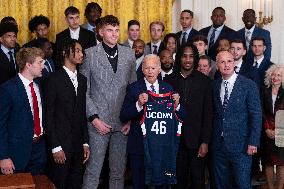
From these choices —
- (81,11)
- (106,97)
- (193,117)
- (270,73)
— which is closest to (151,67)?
(106,97)

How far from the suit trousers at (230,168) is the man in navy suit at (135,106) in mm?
489

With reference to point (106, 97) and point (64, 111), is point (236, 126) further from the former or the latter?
point (64, 111)

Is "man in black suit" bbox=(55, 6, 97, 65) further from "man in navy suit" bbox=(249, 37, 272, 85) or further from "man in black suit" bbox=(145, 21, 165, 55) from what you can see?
"man in navy suit" bbox=(249, 37, 272, 85)

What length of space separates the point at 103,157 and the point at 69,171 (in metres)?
0.30

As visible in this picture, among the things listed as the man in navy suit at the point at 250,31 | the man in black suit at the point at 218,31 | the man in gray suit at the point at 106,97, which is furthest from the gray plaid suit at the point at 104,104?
the man in navy suit at the point at 250,31

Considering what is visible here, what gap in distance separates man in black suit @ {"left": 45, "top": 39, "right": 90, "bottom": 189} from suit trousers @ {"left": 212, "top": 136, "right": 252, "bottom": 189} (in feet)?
3.38

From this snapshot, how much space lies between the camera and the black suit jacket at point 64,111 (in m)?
3.50

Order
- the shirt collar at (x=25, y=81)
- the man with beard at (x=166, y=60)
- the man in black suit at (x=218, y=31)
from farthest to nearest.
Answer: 1. the man in black suit at (x=218, y=31)
2. the man with beard at (x=166, y=60)
3. the shirt collar at (x=25, y=81)

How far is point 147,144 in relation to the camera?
3.59m

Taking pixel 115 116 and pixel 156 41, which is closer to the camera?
pixel 115 116

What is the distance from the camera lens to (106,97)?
150 inches

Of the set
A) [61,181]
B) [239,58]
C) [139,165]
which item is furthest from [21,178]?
[239,58]

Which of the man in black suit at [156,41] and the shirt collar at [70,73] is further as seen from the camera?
the man in black suit at [156,41]

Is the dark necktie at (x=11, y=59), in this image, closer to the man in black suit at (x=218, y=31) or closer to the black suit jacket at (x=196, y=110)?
the black suit jacket at (x=196, y=110)
